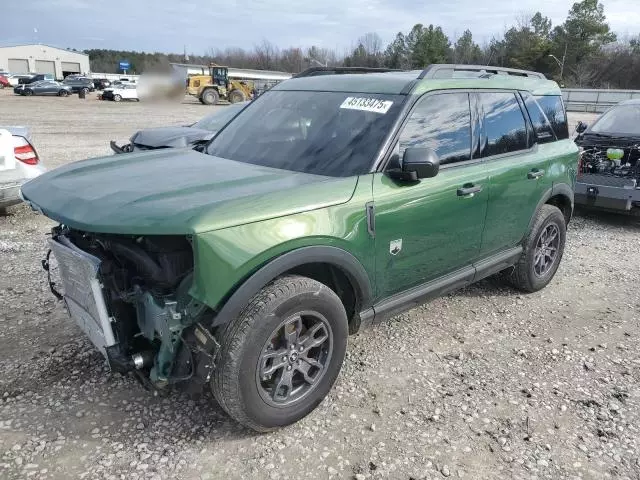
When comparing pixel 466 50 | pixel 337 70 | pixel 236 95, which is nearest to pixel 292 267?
pixel 337 70

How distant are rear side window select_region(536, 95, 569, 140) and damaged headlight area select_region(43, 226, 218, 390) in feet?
11.8

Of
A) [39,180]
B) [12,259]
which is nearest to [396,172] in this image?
[39,180]

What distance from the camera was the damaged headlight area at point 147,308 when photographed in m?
2.47

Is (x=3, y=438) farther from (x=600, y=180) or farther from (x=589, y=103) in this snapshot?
(x=589, y=103)

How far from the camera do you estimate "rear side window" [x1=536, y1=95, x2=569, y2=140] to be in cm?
462

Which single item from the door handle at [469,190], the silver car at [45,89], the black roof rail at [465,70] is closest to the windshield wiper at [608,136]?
the black roof rail at [465,70]

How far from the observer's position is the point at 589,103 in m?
39.3

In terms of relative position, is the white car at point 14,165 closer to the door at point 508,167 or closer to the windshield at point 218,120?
the windshield at point 218,120

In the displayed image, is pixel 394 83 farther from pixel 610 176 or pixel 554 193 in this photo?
pixel 610 176

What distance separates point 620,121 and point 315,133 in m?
6.73

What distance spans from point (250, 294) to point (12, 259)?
390 centimetres

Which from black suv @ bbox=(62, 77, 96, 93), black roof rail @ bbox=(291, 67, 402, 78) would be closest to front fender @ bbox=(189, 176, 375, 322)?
black roof rail @ bbox=(291, 67, 402, 78)

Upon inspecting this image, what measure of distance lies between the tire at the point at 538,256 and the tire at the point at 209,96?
33126mm

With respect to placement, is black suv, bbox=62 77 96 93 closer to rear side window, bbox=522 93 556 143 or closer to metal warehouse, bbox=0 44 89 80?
metal warehouse, bbox=0 44 89 80
